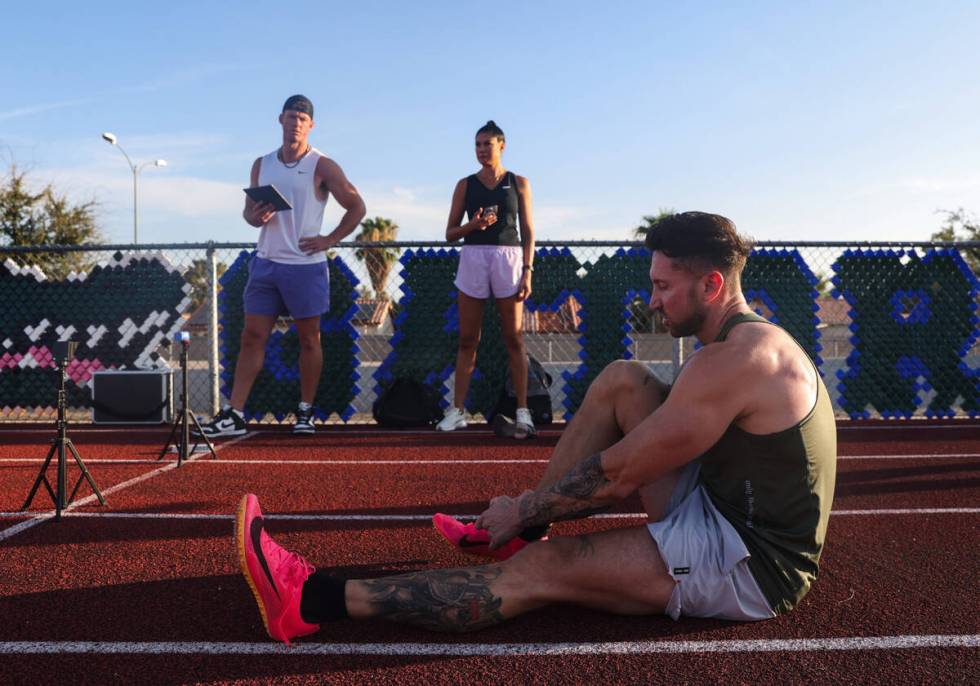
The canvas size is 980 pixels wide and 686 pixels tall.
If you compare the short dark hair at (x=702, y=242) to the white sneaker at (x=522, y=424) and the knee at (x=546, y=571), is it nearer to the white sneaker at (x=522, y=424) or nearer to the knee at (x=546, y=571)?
the knee at (x=546, y=571)

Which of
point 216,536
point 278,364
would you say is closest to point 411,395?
point 278,364

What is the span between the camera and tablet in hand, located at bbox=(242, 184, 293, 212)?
257 inches

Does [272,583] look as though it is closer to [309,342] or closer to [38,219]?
[309,342]

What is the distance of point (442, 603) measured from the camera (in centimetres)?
239

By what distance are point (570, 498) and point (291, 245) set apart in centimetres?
491

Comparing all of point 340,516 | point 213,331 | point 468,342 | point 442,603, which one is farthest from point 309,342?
point 442,603

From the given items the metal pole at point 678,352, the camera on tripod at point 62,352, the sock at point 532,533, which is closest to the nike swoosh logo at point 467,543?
the sock at point 532,533

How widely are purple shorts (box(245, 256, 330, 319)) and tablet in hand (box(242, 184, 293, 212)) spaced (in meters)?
0.51

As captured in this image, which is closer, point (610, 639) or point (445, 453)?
point (610, 639)

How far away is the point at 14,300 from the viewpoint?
8758 millimetres

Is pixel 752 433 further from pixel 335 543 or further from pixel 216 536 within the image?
pixel 216 536

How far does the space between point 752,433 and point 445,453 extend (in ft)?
13.0

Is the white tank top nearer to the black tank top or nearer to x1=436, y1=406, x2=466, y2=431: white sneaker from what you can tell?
the black tank top

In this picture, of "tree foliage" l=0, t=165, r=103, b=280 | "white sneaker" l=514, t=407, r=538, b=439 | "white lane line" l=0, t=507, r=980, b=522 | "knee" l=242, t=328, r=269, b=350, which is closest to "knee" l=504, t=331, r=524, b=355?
"white sneaker" l=514, t=407, r=538, b=439
